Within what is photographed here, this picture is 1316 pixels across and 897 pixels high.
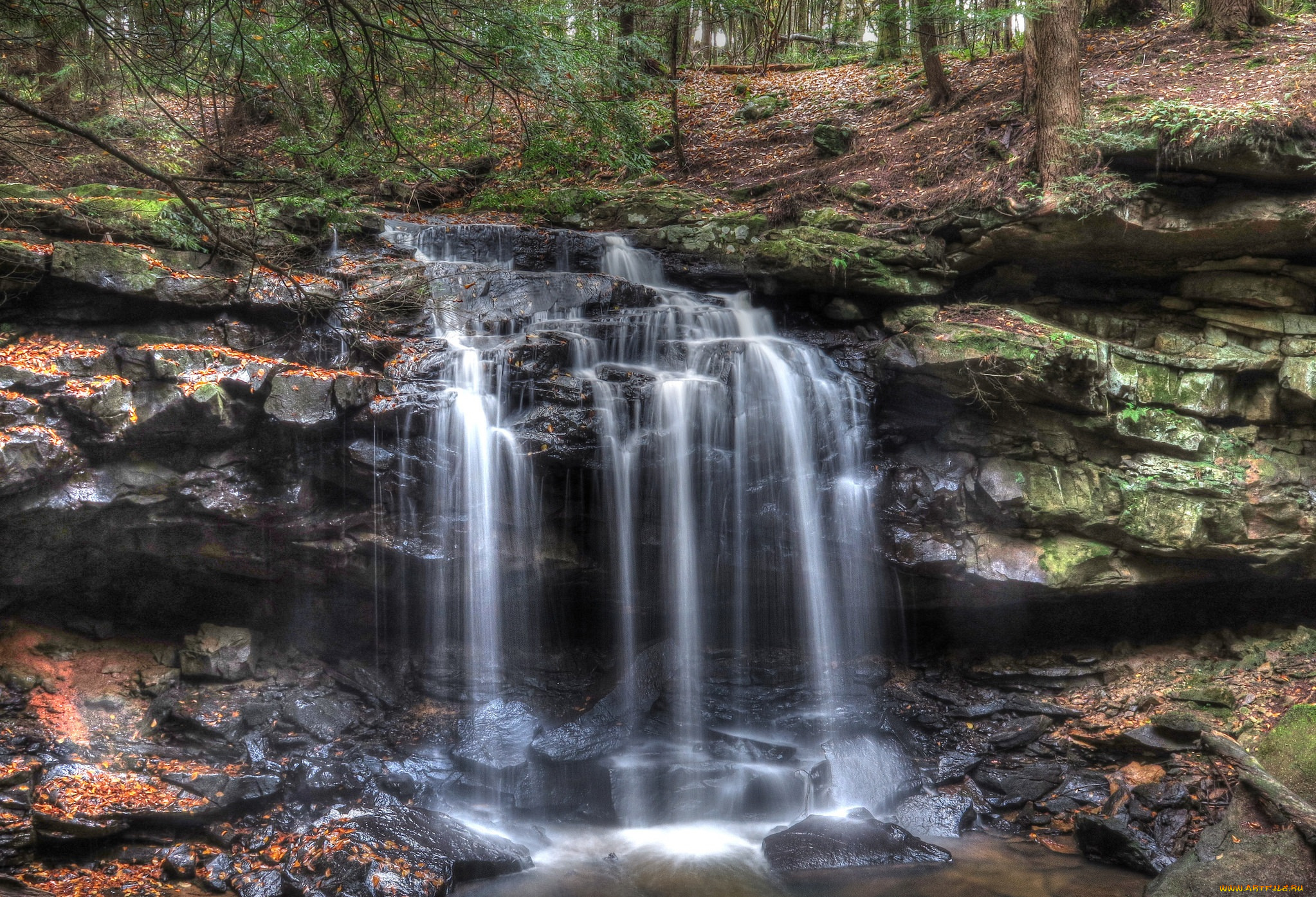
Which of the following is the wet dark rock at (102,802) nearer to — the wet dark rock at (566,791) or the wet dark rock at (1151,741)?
the wet dark rock at (566,791)

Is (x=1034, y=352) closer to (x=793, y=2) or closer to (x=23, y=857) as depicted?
(x=23, y=857)

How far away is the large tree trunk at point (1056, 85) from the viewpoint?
8227 millimetres

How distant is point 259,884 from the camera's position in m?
5.39

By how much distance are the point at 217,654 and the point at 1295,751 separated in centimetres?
976

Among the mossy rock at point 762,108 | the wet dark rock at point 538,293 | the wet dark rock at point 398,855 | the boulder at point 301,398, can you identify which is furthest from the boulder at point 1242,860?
the mossy rock at point 762,108

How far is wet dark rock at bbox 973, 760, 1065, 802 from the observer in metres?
7.05

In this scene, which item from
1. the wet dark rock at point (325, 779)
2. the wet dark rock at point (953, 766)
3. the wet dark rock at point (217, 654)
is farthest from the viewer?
the wet dark rock at point (217, 654)

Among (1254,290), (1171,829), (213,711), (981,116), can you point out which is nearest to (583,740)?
(213,711)

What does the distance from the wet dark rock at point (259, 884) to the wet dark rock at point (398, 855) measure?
10cm

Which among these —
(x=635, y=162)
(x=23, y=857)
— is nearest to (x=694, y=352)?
(x=635, y=162)

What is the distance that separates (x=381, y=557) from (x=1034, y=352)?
7184mm

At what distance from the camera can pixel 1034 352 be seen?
7809mm

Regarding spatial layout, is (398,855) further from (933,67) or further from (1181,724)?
(933,67)

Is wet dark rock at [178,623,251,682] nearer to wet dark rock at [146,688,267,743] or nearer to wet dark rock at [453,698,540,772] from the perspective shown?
wet dark rock at [146,688,267,743]
